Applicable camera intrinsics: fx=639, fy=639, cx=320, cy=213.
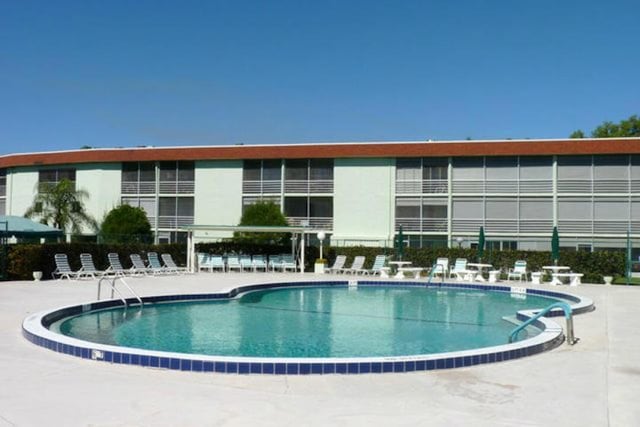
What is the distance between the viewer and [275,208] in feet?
104

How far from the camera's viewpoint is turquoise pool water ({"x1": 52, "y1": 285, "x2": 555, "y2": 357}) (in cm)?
1006

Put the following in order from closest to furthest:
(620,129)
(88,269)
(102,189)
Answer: (88,269) → (102,189) → (620,129)

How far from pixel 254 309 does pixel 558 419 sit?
10.6 meters

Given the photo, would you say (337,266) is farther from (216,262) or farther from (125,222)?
(125,222)

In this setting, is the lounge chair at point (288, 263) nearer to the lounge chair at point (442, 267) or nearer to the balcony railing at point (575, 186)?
the lounge chair at point (442, 267)

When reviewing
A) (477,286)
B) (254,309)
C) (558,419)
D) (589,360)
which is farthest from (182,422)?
(477,286)

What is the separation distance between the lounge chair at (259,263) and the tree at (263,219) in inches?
128

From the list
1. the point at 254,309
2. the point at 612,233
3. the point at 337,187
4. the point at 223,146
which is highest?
the point at 223,146

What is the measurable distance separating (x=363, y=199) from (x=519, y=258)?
1120 cm

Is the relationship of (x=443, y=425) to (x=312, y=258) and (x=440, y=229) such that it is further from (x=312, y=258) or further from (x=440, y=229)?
(x=440, y=229)

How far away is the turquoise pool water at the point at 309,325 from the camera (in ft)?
33.0

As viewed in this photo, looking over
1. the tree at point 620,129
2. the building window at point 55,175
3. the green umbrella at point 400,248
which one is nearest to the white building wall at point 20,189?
the building window at point 55,175

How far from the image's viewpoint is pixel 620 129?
52.2 m

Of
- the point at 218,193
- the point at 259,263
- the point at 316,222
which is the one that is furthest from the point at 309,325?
the point at 218,193
